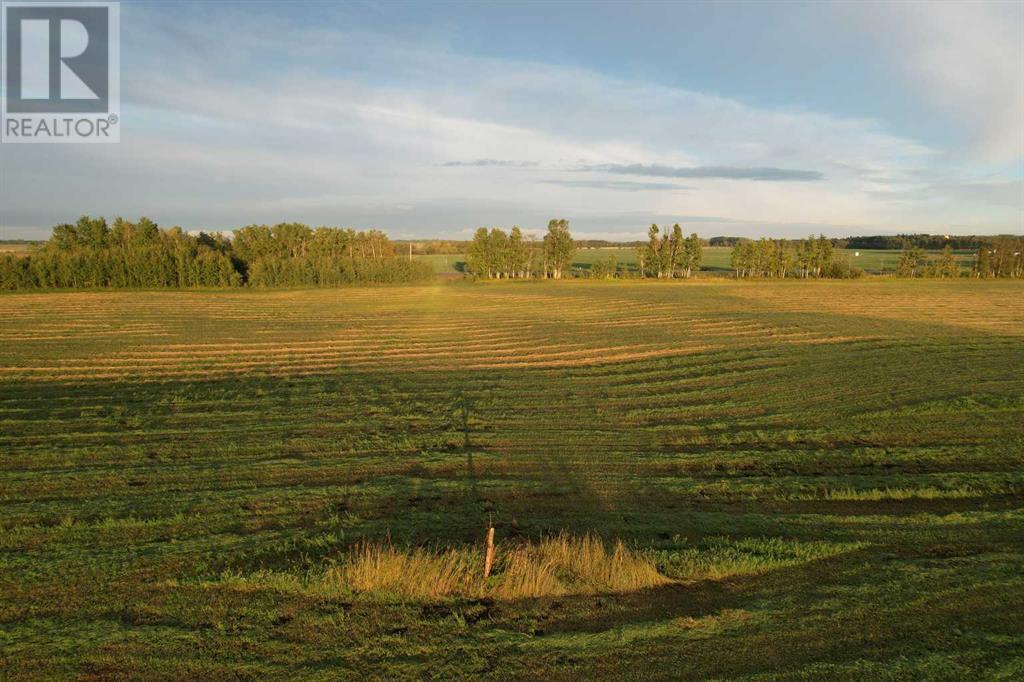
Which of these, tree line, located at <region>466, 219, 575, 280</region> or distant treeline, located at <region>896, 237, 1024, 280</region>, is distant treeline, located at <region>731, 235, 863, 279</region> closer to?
distant treeline, located at <region>896, 237, 1024, 280</region>

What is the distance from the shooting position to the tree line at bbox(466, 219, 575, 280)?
9988 cm

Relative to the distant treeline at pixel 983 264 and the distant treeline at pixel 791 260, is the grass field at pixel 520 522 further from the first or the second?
the distant treeline at pixel 983 264

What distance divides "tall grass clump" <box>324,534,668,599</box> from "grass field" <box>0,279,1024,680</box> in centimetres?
3

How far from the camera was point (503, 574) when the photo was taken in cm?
662

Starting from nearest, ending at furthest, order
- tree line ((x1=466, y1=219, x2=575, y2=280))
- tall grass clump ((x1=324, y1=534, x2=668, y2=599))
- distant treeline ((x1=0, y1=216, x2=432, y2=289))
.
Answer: tall grass clump ((x1=324, y1=534, x2=668, y2=599)), distant treeline ((x1=0, y1=216, x2=432, y2=289)), tree line ((x1=466, y1=219, x2=575, y2=280))

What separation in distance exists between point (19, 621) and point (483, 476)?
19.5 ft

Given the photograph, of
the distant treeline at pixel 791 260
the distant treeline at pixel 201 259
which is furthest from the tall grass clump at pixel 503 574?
the distant treeline at pixel 791 260

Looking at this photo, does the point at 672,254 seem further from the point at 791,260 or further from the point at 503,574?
the point at 503,574

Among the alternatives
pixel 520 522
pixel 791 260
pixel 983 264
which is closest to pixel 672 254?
pixel 791 260

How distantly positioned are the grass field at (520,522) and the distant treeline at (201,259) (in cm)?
6617

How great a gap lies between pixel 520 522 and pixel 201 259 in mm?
84075

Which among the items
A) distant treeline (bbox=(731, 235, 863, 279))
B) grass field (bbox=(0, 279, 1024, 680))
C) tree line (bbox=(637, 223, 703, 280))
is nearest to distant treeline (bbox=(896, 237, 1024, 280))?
distant treeline (bbox=(731, 235, 863, 279))

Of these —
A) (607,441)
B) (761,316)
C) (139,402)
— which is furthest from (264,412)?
(761,316)

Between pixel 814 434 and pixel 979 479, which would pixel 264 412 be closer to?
pixel 814 434
